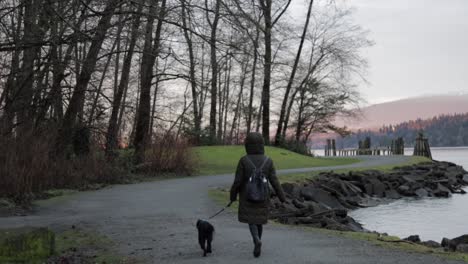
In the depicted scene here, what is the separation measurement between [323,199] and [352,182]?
266 inches

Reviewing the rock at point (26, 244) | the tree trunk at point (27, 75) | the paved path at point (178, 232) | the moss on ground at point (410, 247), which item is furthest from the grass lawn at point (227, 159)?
the rock at point (26, 244)

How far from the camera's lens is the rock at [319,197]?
21455 mm

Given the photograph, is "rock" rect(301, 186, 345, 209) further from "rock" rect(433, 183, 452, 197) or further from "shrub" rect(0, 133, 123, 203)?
"rock" rect(433, 183, 452, 197)

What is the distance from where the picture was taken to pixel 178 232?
1038 cm

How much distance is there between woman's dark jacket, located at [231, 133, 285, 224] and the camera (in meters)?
7.94

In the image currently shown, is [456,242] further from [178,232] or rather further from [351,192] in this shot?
[351,192]

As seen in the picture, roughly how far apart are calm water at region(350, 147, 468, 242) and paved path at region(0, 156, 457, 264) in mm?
6267

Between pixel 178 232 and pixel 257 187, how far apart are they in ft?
9.91

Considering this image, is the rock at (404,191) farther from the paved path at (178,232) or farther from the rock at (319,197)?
the paved path at (178,232)

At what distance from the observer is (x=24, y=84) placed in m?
16.0

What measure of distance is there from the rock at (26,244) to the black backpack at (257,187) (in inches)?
121

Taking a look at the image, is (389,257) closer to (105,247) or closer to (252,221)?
(252,221)

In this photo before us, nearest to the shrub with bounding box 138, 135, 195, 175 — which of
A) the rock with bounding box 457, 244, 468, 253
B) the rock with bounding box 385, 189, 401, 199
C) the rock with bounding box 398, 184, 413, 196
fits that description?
the rock with bounding box 385, 189, 401, 199

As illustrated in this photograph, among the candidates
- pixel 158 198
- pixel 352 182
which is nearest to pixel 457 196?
pixel 352 182
